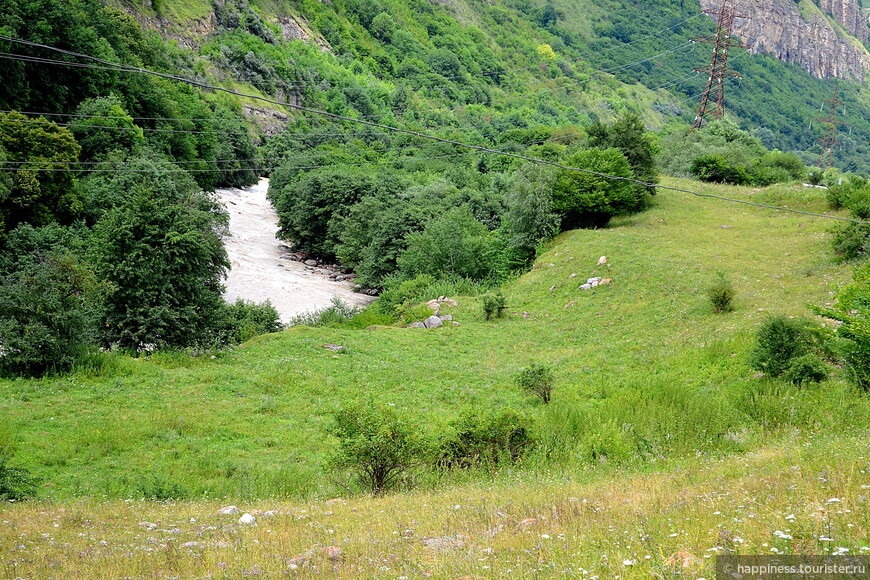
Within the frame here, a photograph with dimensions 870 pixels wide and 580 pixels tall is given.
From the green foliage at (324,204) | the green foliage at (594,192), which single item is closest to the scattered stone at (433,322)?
the green foliage at (594,192)

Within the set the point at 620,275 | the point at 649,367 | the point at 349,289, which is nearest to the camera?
the point at 649,367

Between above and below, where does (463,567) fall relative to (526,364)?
above

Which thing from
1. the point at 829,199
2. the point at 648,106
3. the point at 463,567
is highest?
the point at 648,106

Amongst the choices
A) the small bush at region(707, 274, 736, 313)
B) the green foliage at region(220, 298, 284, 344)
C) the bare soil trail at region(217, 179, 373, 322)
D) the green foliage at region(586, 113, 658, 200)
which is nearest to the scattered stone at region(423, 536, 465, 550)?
the small bush at region(707, 274, 736, 313)

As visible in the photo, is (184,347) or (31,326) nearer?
(31,326)

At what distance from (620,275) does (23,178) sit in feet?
108

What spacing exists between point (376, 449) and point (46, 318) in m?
13.4

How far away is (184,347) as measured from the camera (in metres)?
25.3

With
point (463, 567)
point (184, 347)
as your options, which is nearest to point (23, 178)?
point (184, 347)

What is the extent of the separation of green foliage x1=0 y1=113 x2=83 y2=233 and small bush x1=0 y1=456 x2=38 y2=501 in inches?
1102

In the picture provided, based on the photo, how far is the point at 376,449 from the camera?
1162 centimetres

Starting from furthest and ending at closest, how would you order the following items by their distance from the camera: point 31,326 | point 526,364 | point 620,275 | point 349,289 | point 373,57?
1. point 373,57
2. point 349,289
3. point 620,275
4. point 526,364
5. point 31,326

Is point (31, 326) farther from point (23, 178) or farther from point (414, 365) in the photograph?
point (23, 178)

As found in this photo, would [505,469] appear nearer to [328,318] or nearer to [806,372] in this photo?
[806,372]
